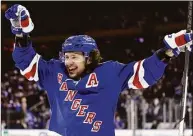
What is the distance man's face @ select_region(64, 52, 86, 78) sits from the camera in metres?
1.90

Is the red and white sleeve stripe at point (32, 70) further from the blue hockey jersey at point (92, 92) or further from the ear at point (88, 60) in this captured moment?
the ear at point (88, 60)

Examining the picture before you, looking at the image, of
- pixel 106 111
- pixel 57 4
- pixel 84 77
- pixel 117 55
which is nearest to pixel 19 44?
pixel 84 77

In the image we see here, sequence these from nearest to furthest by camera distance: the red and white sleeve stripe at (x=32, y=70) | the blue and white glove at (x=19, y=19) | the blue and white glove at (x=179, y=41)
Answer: the blue and white glove at (x=179, y=41) → the blue and white glove at (x=19, y=19) → the red and white sleeve stripe at (x=32, y=70)

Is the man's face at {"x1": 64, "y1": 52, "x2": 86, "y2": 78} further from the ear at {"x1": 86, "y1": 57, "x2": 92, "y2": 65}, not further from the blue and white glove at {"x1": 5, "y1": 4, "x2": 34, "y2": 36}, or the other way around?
the blue and white glove at {"x1": 5, "y1": 4, "x2": 34, "y2": 36}

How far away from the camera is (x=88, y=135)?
187 centimetres

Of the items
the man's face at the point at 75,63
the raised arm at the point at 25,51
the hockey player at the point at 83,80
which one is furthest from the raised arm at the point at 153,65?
the raised arm at the point at 25,51

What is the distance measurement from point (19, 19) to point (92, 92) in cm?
39

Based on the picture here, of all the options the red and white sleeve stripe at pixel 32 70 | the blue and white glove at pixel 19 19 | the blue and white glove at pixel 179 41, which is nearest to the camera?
the blue and white glove at pixel 179 41

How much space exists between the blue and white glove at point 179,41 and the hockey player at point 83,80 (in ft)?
0.22

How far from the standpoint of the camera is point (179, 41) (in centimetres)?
174

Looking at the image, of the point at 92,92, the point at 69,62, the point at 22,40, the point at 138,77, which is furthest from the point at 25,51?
the point at 138,77

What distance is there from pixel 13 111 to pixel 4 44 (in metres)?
1.75

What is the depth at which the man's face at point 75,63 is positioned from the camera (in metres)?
1.90

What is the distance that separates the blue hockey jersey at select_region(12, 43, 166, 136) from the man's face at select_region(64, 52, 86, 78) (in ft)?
0.09
